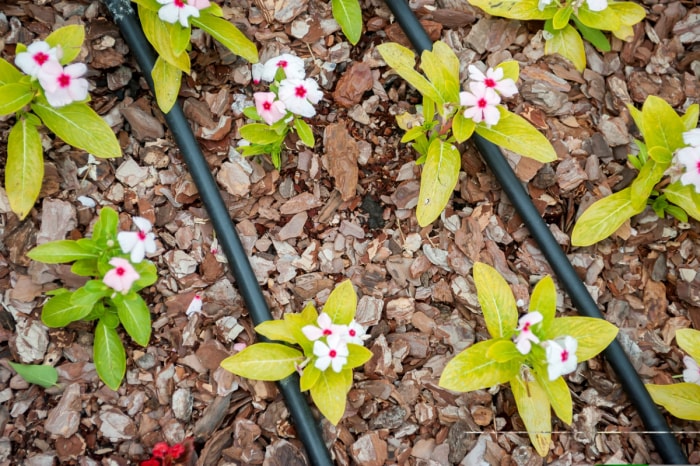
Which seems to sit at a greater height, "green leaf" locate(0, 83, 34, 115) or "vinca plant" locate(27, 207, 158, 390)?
"green leaf" locate(0, 83, 34, 115)

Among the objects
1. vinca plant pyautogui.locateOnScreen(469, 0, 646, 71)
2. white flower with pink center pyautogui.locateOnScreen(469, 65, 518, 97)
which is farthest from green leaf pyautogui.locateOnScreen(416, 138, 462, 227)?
vinca plant pyautogui.locateOnScreen(469, 0, 646, 71)

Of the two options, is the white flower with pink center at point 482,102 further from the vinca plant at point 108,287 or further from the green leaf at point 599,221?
the vinca plant at point 108,287

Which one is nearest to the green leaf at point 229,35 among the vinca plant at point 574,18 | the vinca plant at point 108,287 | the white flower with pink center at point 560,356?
the vinca plant at point 108,287

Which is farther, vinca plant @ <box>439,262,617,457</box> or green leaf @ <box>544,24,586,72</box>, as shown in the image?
green leaf @ <box>544,24,586,72</box>

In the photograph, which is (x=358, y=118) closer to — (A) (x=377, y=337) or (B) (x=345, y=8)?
(B) (x=345, y=8)

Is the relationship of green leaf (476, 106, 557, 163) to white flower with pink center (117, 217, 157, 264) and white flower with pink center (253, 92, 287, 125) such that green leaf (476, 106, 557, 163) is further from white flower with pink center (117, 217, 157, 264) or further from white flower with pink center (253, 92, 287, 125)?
white flower with pink center (117, 217, 157, 264)

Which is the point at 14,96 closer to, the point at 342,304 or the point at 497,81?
the point at 342,304

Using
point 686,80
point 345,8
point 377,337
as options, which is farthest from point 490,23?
point 377,337
